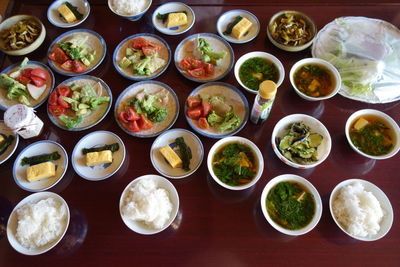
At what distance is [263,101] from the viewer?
6.08ft

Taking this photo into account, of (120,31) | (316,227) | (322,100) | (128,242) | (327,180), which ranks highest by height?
(120,31)

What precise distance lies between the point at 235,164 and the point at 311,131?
2.06ft

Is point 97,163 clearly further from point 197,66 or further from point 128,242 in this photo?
point 197,66

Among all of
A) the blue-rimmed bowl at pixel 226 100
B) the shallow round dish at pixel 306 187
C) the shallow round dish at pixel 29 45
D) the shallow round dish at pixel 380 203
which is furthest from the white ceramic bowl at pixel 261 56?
the shallow round dish at pixel 29 45

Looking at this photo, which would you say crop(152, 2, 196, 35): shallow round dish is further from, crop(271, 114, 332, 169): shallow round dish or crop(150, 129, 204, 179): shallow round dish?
crop(271, 114, 332, 169): shallow round dish

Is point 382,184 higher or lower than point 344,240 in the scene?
higher

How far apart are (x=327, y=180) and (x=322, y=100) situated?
679 mm

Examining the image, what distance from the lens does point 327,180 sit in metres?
1.96

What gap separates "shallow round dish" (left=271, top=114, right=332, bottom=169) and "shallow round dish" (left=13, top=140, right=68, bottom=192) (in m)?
1.49

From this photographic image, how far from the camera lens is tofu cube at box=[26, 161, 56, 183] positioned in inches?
75.5

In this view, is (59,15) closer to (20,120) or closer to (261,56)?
(20,120)

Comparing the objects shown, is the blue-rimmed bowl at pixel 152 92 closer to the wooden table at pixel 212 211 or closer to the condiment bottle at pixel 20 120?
the wooden table at pixel 212 211

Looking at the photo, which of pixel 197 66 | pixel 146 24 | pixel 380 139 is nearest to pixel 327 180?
pixel 380 139

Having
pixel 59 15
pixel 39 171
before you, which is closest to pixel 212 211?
pixel 39 171
